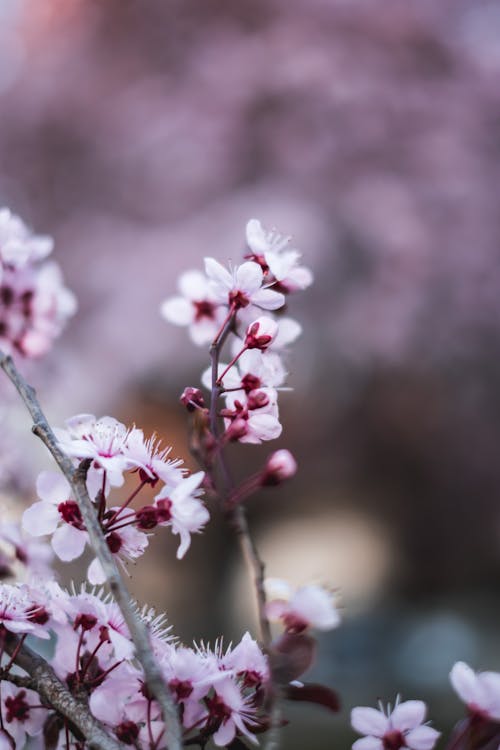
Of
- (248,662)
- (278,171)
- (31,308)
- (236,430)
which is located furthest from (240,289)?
(278,171)

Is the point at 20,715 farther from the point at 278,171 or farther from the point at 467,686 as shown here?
the point at 278,171

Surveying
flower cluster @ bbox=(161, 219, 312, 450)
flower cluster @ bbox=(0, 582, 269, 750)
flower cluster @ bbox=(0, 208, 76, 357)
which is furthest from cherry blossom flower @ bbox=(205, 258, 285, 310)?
flower cluster @ bbox=(0, 208, 76, 357)

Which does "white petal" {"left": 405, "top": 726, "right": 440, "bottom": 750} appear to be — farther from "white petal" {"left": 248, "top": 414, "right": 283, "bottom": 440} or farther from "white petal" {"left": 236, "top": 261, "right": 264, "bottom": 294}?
"white petal" {"left": 236, "top": 261, "right": 264, "bottom": 294}

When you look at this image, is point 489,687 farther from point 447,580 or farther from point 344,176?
point 447,580

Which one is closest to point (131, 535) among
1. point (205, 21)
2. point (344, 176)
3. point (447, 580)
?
point (344, 176)

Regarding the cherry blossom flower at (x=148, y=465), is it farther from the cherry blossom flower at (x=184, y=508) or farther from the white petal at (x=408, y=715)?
the white petal at (x=408, y=715)

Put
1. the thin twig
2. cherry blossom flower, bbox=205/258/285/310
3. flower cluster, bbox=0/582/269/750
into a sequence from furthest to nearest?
cherry blossom flower, bbox=205/258/285/310
flower cluster, bbox=0/582/269/750
the thin twig

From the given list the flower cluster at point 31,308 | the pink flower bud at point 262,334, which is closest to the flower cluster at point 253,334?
the pink flower bud at point 262,334
